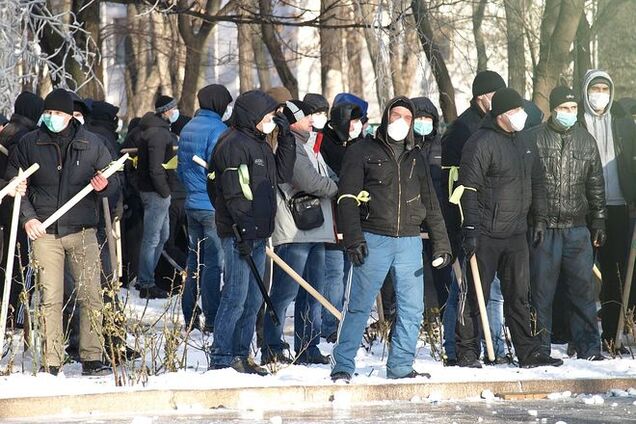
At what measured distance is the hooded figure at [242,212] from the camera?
428 inches

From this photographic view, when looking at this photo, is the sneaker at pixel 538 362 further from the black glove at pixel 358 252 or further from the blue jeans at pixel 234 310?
the blue jeans at pixel 234 310

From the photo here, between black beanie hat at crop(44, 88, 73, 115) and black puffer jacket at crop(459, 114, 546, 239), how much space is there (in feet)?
8.54

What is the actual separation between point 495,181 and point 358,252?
1.29 meters

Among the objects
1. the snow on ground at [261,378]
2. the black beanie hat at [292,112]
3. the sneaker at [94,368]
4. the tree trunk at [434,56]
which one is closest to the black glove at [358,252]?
the snow on ground at [261,378]

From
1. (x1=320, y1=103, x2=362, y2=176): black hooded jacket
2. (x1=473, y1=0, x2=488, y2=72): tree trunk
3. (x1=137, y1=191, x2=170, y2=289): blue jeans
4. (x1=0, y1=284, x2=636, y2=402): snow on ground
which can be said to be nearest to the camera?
(x1=0, y1=284, x2=636, y2=402): snow on ground

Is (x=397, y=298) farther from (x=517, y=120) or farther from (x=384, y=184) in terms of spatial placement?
(x=517, y=120)

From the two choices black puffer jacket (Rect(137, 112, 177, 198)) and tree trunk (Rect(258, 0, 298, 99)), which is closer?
black puffer jacket (Rect(137, 112, 177, 198))

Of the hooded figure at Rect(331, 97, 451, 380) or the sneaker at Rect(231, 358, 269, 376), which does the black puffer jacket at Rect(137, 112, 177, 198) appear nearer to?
the sneaker at Rect(231, 358, 269, 376)

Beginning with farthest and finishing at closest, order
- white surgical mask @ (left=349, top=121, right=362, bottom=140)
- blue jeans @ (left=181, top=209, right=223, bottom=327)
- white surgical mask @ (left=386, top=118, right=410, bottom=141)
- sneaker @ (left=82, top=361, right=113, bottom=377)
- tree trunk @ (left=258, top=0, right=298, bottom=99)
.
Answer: tree trunk @ (left=258, top=0, right=298, bottom=99) < blue jeans @ (left=181, top=209, right=223, bottom=327) < white surgical mask @ (left=349, top=121, right=362, bottom=140) < sneaker @ (left=82, top=361, right=113, bottom=377) < white surgical mask @ (left=386, top=118, right=410, bottom=141)

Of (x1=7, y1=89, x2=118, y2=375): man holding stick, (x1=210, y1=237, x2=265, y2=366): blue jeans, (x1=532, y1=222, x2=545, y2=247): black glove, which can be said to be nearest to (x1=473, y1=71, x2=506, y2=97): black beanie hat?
(x1=532, y1=222, x2=545, y2=247): black glove

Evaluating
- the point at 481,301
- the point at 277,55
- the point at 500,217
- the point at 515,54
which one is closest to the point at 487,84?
the point at 500,217

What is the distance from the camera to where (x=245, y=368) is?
35.8 feet

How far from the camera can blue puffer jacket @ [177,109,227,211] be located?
13125 mm

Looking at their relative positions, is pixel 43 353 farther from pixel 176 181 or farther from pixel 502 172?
pixel 176 181
